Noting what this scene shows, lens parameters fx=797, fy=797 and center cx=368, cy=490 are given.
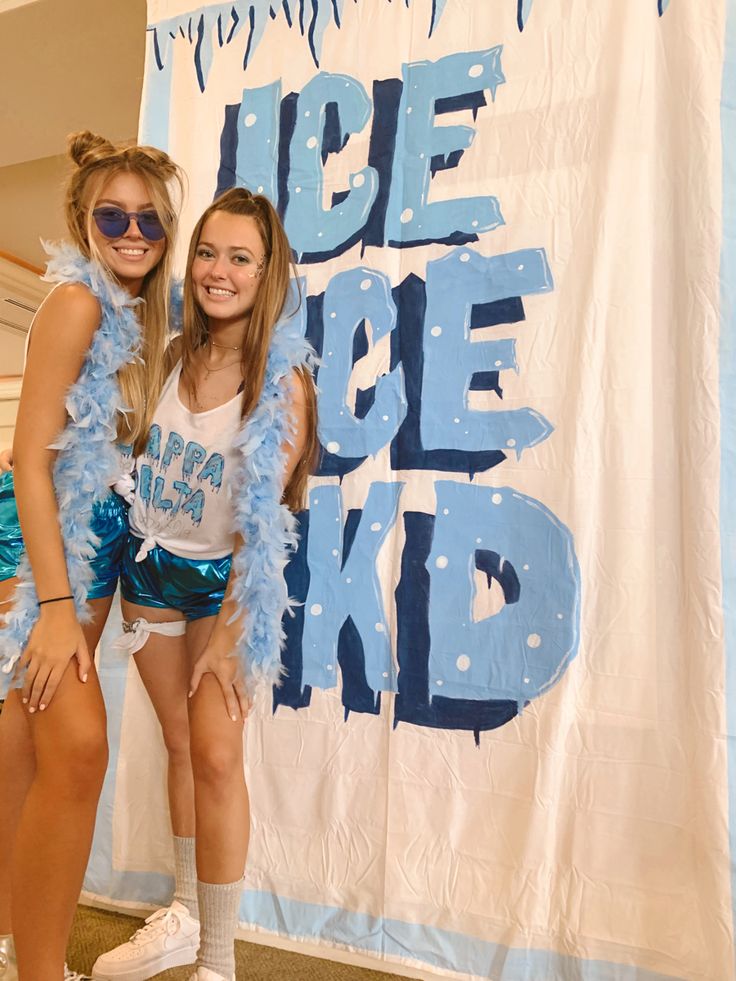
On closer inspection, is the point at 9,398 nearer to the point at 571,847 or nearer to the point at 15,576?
the point at 15,576

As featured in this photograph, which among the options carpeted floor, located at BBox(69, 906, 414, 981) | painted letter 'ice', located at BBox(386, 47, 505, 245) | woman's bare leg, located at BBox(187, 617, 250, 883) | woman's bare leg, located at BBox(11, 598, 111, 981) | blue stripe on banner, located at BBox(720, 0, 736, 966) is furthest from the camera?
painted letter 'ice', located at BBox(386, 47, 505, 245)

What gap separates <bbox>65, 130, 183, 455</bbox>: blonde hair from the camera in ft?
4.15

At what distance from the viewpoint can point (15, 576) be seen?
1.27 meters

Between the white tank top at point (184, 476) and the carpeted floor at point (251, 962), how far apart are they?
0.75 meters

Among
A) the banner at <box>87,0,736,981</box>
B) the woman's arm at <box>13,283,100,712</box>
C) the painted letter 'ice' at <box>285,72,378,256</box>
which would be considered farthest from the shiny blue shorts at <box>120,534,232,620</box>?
the painted letter 'ice' at <box>285,72,378,256</box>

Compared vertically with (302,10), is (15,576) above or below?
below

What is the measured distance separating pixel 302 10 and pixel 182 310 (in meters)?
0.85

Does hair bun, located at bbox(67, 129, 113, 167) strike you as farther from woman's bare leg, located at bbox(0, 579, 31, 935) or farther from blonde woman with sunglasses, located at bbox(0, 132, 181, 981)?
woman's bare leg, located at bbox(0, 579, 31, 935)

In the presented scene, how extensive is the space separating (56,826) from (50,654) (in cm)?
23

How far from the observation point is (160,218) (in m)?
1.27

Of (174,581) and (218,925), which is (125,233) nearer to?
(174,581)

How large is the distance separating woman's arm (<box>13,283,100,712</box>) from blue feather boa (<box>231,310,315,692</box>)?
0.24 metres

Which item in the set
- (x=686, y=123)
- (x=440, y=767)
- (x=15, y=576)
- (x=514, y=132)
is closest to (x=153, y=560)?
(x=15, y=576)

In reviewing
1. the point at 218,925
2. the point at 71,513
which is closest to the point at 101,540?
the point at 71,513
